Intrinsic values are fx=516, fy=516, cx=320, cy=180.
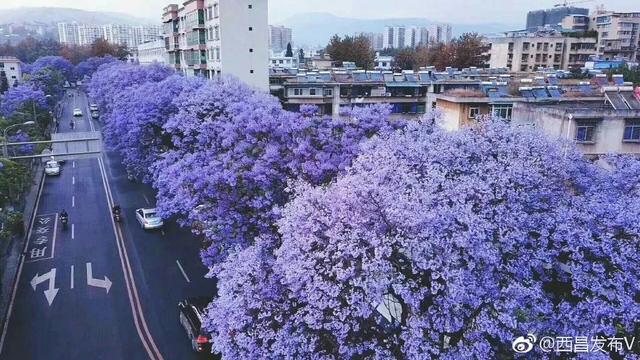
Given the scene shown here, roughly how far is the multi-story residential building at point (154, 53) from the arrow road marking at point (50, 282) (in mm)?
45776

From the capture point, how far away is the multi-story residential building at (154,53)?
67.4m

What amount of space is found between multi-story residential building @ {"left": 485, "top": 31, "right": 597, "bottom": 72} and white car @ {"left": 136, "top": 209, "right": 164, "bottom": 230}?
57.1 meters

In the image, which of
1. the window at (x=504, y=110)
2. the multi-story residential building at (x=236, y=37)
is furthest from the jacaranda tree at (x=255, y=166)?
the multi-story residential building at (x=236, y=37)

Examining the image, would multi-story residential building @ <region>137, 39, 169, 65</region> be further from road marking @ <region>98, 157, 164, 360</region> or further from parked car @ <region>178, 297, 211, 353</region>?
parked car @ <region>178, 297, 211, 353</region>

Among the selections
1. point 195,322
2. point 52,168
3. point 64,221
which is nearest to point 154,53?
point 52,168

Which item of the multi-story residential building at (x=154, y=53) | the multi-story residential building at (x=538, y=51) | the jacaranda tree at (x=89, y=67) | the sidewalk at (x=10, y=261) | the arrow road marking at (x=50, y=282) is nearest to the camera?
the sidewalk at (x=10, y=261)

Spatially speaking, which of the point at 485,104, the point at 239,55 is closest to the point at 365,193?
the point at 485,104

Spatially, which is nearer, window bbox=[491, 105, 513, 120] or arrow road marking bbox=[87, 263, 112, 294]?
arrow road marking bbox=[87, 263, 112, 294]

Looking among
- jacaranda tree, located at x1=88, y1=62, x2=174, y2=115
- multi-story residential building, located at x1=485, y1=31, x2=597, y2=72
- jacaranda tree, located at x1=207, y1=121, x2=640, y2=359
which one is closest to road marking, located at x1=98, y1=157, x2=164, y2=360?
jacaranda tree, located at x1=207, y1=121, x2=640, y2=359

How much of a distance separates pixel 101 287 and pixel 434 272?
16671mm

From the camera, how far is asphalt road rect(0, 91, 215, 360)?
17234 mm

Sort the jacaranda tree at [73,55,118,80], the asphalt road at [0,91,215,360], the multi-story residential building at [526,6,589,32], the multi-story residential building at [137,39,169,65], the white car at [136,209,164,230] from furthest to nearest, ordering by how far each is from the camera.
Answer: the multi-story residential building at [526,6,589,32] < the jacaranda tree at [73,55,118,80] < the multi-story residential building at [137,39,169,65] < the white car at [136,209,164,230] < the asphalt road at [0,91,215,360]

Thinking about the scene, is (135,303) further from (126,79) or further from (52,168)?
(126,79)

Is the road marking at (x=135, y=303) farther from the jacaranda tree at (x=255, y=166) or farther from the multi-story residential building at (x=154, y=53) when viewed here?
the multi-story residential building at (x=154, y=53)
